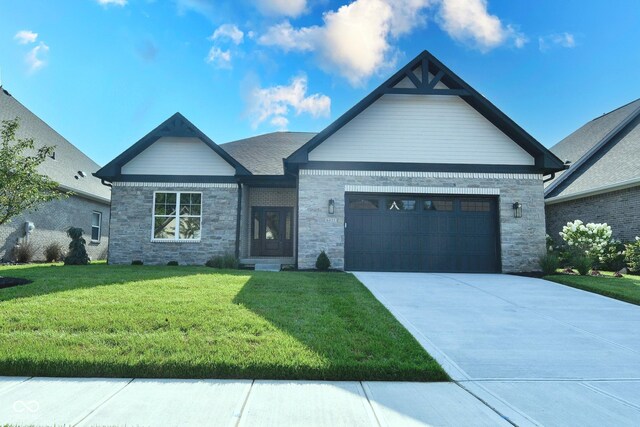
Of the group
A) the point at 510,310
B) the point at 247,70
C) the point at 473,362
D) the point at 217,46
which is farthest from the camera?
the point at 247,70

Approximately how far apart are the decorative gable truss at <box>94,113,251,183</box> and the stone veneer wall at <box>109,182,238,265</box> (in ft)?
1.12

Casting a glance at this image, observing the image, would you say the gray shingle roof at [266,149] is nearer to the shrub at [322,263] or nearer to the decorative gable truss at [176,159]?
the decorative gable truss at [176,159]

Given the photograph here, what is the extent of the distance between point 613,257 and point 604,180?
3.42 m

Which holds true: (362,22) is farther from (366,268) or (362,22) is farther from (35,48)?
(35,48)

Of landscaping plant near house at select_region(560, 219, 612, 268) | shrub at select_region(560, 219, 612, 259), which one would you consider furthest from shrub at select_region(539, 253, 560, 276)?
shrub at select_region(560, 219, 612, 259)

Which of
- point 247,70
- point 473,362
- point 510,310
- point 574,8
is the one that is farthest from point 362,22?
point 473,362

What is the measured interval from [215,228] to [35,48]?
9464mm

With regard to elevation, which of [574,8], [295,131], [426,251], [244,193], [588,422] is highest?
[574,8]

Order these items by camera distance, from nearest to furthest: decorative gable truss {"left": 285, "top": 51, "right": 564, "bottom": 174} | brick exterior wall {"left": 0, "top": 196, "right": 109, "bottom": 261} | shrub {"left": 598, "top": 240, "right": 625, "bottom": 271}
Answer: decorative gable truss {"left": 285, "top": 51, "right": 564, "bottom": 174} < shrub {"left": 598, "top": 240, "right": 625, "bottom": 271} < brick exterior wall {"left": 0, "top": 196, "right": 109, "bottom": 261}

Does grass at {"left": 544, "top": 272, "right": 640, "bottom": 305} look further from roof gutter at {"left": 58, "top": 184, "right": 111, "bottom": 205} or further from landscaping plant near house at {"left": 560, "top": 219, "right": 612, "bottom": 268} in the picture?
roof gutter at {"left": 58, "top": 184, "right": 111, "bottom": 205}

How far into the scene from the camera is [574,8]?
40.8 feet

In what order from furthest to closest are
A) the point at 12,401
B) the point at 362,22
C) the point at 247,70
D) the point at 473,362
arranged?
the point at 247,70, the point at 362,22, the point at 473,362, the point at 12,401

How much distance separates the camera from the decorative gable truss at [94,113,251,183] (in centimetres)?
1368

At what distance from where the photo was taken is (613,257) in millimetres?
13383
